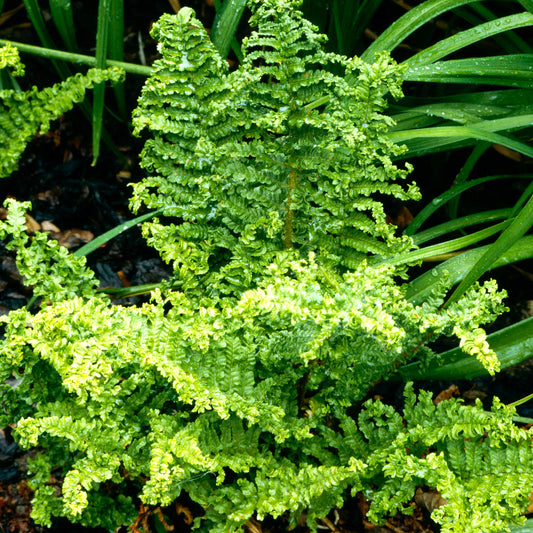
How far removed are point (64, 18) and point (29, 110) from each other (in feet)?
1.43

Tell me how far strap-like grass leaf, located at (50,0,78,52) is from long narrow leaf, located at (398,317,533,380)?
1.96 meters

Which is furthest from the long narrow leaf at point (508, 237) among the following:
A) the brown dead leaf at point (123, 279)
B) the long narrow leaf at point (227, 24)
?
the brown dead leaf at point (123, 279)

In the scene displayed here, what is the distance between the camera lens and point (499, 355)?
5.47 feet

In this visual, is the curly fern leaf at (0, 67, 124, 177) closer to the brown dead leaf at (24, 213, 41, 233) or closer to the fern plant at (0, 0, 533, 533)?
the brown dead leaf at (24, 213, 41, 233)

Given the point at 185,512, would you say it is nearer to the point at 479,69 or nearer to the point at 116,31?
the point at 479,69

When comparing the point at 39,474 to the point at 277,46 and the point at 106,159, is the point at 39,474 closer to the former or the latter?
the point at 277,46

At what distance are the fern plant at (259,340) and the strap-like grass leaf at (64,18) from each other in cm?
101

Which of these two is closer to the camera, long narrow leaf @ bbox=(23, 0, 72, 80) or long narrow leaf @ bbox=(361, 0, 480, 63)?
long narrow leaf @ bbox=(361, 0, 480, 63)

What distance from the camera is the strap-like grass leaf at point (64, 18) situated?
2.33 metres

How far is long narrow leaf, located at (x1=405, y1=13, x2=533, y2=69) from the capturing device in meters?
1.76

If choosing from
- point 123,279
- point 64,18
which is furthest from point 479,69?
point 64,18

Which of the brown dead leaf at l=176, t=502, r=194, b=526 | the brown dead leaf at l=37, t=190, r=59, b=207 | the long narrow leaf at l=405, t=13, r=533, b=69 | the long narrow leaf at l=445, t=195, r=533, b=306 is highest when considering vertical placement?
the long narrow leaf at l=405, t=13, r=533, b=69

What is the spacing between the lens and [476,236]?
1.81 metres

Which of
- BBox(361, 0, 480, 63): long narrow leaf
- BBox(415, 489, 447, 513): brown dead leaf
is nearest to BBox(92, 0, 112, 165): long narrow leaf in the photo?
BBox(361, 0, 480, 63): long narrow leaf
